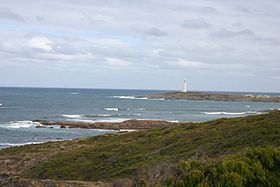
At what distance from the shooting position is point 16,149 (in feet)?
117

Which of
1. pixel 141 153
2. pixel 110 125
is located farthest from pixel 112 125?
pixel 141 153

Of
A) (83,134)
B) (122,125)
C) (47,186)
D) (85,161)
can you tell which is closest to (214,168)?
(47,186)

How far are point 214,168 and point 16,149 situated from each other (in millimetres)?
28124

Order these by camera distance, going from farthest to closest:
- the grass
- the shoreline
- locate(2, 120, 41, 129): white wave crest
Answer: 1. the shoreline
2. locate(2, 120, 41, 129): white wave crest
3. the grass

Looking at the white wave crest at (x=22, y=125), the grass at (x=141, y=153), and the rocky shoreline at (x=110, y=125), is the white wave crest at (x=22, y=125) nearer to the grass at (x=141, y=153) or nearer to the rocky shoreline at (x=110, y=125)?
the rocky shoreline at (x=110, y=125)

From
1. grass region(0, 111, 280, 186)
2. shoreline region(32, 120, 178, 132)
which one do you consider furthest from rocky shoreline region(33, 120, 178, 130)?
grass region(0, 111, 280, 186)

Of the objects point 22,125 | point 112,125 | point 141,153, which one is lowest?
point 22,125

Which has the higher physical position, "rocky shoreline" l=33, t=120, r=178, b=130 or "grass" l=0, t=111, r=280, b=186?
"grass" l=0, t=111, r=280, b=186

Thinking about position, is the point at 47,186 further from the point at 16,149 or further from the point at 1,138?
the point at 1,138

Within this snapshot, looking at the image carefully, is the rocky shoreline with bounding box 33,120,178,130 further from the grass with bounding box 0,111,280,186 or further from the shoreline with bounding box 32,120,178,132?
the grass with bounding box 0,111,280,186

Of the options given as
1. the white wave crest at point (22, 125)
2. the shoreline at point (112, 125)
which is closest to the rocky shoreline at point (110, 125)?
the shoreline at point (112, 125)

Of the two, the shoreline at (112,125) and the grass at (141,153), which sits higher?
the grass at (141,153)

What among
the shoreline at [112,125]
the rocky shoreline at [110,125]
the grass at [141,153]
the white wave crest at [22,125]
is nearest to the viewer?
the grass at [141,153]

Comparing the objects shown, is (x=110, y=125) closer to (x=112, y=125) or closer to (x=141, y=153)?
(x=112, y=125)
